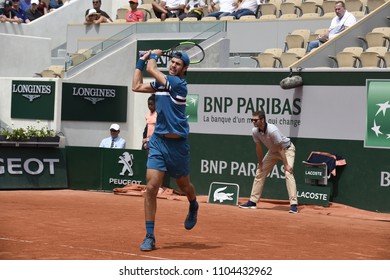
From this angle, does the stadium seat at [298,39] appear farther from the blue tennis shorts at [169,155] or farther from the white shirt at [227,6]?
the blue tennis shorts at [169,155]

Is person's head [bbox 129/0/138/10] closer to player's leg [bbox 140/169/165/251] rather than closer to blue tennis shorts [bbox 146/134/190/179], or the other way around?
blue tennis shorts [bbox 146/134/190/179]

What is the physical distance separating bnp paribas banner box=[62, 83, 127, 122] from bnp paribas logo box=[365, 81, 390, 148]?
24.3ft

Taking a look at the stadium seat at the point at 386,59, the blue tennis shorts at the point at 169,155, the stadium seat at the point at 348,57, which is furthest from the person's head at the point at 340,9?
the blue tennis shorts at the point at 169,155

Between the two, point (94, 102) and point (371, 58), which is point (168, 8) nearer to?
point (94, 102)

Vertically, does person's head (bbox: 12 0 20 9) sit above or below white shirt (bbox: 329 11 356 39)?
above

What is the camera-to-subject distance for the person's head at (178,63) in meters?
10.6

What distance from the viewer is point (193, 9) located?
24.6 meters

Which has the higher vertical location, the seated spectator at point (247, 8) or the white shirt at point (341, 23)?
the seated spectator at point (247, 8)

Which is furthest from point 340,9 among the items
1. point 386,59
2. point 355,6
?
point 386,59

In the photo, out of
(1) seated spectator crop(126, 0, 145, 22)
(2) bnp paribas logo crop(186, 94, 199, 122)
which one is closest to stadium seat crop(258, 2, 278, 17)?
(1) seated spectator crop(126, 0, 145, 22)

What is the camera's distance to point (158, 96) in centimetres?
1058

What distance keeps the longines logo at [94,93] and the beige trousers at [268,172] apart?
5.95 metres

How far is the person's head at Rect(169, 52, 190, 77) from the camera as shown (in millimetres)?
10570

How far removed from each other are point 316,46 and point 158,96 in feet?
34.9
